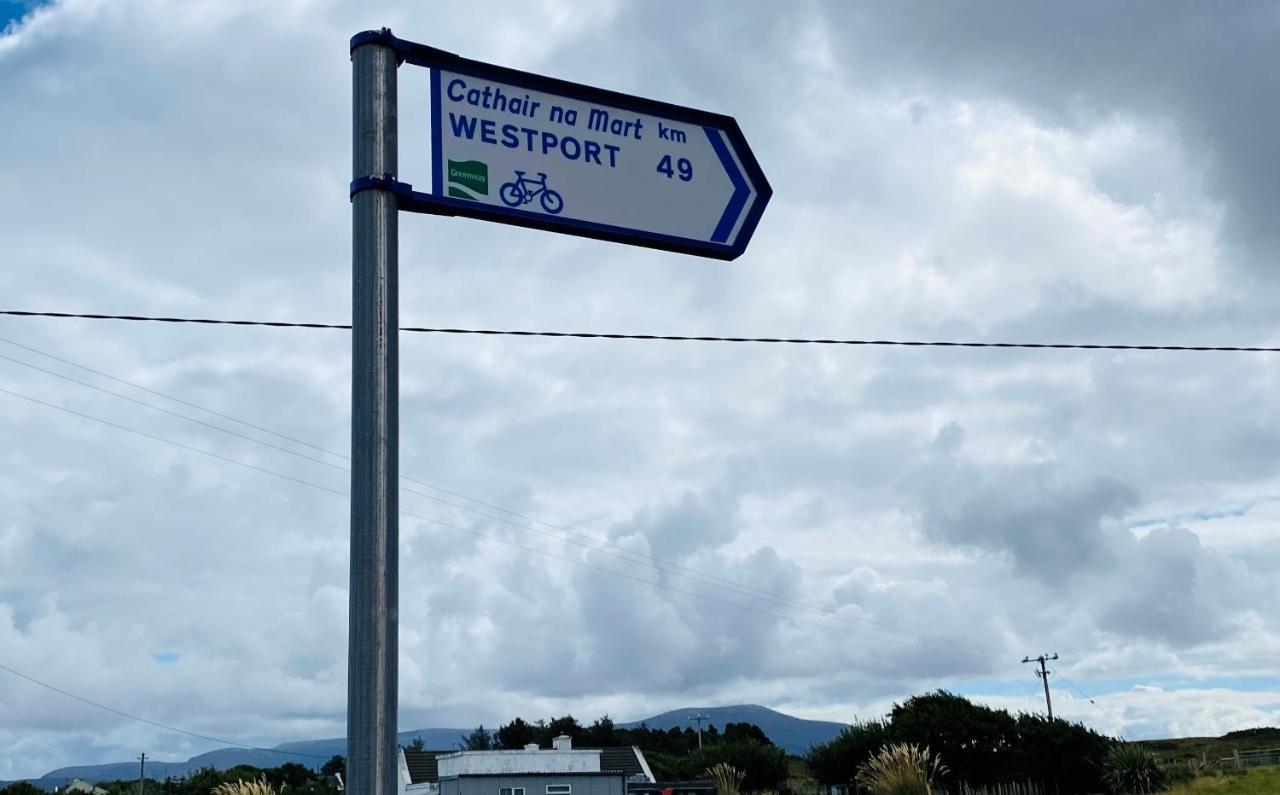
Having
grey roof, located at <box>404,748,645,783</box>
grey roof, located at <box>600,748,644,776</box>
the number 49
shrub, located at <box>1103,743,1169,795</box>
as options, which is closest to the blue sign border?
the number 49

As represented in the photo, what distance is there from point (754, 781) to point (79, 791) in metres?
44.4

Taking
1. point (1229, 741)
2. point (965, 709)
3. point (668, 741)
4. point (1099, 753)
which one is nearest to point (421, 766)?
point (965, 709)

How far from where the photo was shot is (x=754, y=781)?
53.4m

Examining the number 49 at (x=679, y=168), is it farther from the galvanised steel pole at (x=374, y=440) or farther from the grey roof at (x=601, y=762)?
the grey roof at (x=601, y=762)

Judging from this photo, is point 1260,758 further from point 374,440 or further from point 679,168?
point 374,440

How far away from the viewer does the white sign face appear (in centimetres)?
358

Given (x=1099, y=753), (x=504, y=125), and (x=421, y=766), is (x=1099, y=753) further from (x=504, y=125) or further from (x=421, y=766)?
(x=504, y=125)

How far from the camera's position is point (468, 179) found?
3.56 m

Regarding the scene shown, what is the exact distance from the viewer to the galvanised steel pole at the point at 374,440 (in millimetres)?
2984

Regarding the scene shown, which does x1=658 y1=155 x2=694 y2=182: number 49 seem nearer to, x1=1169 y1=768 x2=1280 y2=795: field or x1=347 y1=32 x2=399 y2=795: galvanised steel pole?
x1=347 y1=32 x2=399 y2=795: galvanised steel pole

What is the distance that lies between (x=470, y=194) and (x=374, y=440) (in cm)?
84

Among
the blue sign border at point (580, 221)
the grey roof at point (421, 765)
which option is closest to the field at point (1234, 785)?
the grey roof at point (421, 765)

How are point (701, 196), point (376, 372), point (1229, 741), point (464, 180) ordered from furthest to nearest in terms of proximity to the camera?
point (1229, 741)
point (701, 196)
point (464, 180)
point (376, 372)

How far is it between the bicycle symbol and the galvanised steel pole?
0.34 meters
